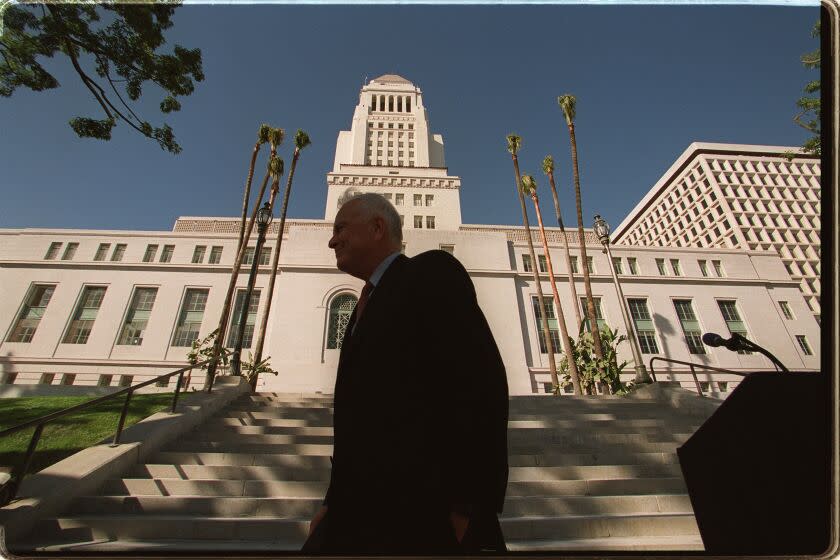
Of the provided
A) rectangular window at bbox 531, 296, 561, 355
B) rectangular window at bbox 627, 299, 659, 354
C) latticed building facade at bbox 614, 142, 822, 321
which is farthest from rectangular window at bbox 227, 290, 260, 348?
latticed building facade at bbox 614, 142, 822, 321

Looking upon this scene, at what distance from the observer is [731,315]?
980 inches

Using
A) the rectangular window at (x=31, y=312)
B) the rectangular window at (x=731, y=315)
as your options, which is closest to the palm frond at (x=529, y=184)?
the rectangular window at (x=731, y=315)

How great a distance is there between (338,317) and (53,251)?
22360 mm

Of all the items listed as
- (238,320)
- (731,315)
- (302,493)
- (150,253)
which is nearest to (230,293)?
(238,320)

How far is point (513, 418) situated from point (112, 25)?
942cm

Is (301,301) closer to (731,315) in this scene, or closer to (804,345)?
(731,315)

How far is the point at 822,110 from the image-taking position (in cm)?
127

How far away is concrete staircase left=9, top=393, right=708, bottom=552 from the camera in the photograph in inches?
141

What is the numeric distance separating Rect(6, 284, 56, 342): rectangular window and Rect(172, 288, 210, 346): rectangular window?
28.5ft

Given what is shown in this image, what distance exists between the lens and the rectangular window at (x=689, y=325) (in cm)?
2298

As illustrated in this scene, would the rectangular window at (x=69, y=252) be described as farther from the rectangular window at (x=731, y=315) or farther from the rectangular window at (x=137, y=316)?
the rectangular window at (x=731, y=315)

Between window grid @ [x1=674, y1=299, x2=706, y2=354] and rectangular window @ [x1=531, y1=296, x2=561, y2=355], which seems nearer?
rectangular window @ [x1=531, y1=296, x2=561, y2=355]

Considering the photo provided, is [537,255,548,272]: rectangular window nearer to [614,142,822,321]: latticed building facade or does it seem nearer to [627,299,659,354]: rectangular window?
[627,299,659,354]: rectangular window

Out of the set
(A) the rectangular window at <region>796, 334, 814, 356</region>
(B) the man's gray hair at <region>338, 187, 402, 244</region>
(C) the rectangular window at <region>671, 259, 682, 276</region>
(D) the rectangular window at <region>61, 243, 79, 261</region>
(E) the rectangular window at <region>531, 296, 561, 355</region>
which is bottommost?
(B) the man's gray hair at <region>338, 187, 402, 244</region>
